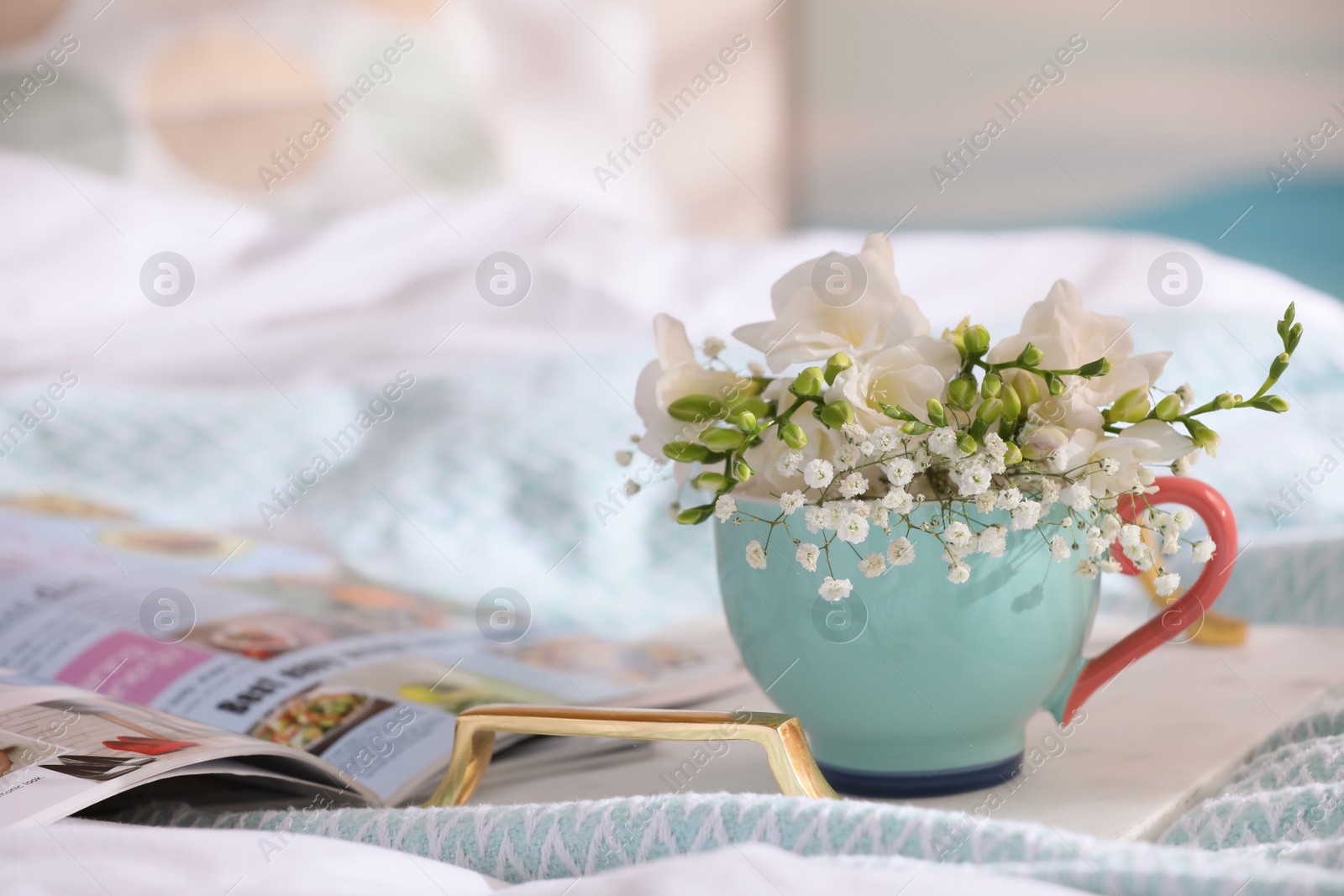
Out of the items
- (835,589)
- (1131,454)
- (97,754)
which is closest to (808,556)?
(835,589)

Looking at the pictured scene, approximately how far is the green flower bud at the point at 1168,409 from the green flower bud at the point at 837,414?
110 mm

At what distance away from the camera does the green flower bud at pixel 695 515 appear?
44cm

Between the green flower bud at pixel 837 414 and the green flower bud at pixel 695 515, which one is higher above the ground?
the green flower bud at pixel 837 414

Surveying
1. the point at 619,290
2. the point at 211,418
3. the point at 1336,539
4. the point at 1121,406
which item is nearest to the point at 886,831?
the point at 1121,406

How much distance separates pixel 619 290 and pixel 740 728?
1.11 metres

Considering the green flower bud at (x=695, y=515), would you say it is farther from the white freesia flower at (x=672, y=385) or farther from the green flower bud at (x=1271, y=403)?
the green flower bud at (x=1271, y=403)

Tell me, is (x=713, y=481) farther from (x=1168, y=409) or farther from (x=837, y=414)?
(x=1168, y=409)

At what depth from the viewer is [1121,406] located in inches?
16.9

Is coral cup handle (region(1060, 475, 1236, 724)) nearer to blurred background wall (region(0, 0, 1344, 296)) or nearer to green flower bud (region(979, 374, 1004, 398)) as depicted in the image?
green flower bud (region(979, 374, 1004, 398))

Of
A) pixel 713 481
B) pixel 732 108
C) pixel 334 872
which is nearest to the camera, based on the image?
pixel 334 872

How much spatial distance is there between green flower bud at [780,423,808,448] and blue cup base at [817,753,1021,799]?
0.14 metres

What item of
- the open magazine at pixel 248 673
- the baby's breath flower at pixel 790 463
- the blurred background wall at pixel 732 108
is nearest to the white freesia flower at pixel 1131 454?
the baby's breath flower at pixel 790 463

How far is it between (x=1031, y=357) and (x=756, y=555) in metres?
0.12

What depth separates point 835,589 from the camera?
0.41 m
